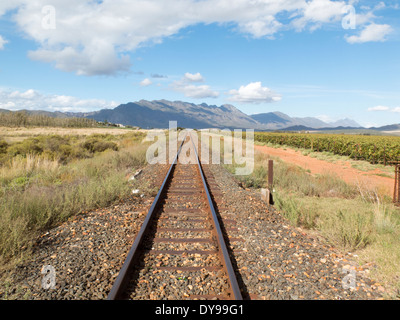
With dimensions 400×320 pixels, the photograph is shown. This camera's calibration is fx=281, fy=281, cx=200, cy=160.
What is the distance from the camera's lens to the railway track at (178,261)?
3.37m

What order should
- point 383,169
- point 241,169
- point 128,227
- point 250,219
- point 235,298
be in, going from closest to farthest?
point 235,298 → point 128,227 → point 250,219 → point 241,169 → point 383,169

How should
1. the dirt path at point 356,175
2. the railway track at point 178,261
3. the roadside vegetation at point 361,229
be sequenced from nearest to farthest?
the railway track at point 178,261, the roadside vegetation at point 361,229, the dirt path at point 356,175

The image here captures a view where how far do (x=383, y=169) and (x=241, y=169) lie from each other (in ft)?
40.3

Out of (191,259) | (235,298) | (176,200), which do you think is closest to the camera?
(235,298)

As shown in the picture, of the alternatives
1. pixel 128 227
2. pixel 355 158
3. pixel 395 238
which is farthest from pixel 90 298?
pixel 355 158

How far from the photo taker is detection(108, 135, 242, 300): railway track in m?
3.37

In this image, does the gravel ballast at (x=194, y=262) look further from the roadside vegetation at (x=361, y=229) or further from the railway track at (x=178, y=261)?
the roadside vegetation at (x=361, y=229)

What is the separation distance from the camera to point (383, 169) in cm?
1964

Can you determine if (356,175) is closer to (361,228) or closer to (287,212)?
(287,212)

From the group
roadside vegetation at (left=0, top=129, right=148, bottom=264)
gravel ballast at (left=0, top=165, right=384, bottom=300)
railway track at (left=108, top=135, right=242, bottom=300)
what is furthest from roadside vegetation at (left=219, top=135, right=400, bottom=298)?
roadside vegetation at (left=0, top=129, right=148, bottom=264)
